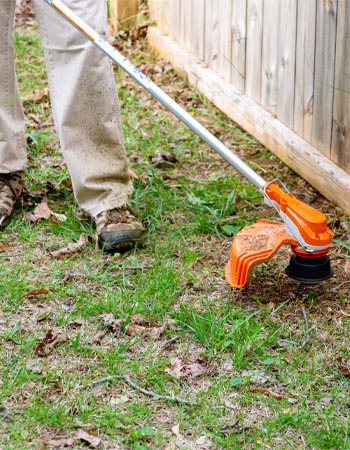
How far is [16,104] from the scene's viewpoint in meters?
3.84

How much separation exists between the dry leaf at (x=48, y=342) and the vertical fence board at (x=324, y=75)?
165cm

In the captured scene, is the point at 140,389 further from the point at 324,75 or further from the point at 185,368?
the point at 324,75

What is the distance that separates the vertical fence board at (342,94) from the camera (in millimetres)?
3615

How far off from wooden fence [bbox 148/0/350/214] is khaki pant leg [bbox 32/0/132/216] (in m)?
0.92

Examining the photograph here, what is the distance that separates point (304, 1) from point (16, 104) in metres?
1.35

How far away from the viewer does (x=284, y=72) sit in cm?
429

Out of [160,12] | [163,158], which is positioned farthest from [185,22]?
[163,158]

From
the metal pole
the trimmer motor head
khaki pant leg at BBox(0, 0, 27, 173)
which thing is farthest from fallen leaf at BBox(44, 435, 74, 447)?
khaki pant leg at BBox(0, 0, 27, 173)

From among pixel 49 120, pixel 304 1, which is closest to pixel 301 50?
pixel 304 1

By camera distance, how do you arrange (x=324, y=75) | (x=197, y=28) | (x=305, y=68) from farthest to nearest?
1. (x=197, y=28)
2. (x=305, y=68)
3. (x=324, y=75)

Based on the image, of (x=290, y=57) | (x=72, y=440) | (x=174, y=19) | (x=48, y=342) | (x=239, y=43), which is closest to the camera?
(x=72, y=440)

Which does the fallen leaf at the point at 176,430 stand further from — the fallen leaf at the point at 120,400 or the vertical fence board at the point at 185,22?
the vertical fence board at the point at 185,22

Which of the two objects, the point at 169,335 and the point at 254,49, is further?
the point at 254,49

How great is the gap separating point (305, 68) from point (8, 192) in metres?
1.44
